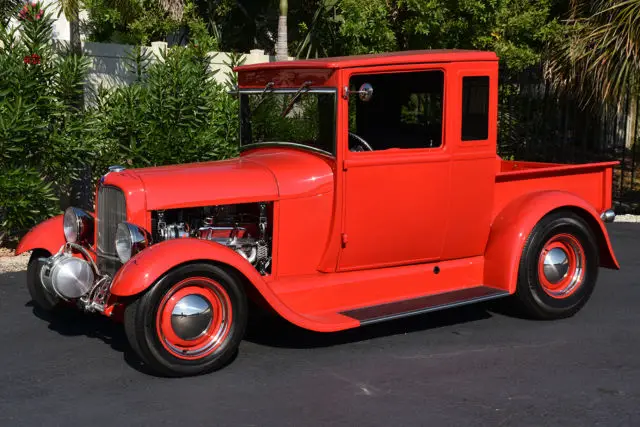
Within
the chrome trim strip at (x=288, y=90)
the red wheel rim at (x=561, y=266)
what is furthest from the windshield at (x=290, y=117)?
the red wheel rim at (x=561, y=266)

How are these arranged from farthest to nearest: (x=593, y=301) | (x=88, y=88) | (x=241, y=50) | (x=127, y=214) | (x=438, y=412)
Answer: (x=241, y=50), (x=88, y=88), (x=593, y=301), (x=127, y=214), (x=438, y=412)

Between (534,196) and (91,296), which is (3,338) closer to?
(91,296)

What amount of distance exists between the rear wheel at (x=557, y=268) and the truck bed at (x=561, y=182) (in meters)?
0.29

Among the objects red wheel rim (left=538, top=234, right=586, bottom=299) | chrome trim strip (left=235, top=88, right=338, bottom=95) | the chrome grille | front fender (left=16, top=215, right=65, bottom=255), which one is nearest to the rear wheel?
red wheel rim (left=538, top=234, right=586, bottom=299)

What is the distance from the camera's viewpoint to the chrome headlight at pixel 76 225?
5688 millimetres

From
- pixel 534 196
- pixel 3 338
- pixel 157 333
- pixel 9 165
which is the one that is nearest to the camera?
pixel 157 333

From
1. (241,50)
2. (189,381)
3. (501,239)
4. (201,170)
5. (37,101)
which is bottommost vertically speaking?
(189,381)

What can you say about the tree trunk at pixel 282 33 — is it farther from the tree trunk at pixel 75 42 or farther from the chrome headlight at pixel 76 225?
the chrome headlight at pixel 76 225

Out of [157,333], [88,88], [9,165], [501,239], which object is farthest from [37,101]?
[501,239]

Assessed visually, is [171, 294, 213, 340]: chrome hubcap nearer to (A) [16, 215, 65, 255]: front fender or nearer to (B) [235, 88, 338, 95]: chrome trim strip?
(A) [16, 215, 65, 255]: front fender

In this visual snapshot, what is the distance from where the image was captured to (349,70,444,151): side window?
559 centimetres

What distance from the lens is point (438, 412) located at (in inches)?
168

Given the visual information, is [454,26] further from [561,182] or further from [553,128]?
[561,182]

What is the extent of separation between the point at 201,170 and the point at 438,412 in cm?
224
